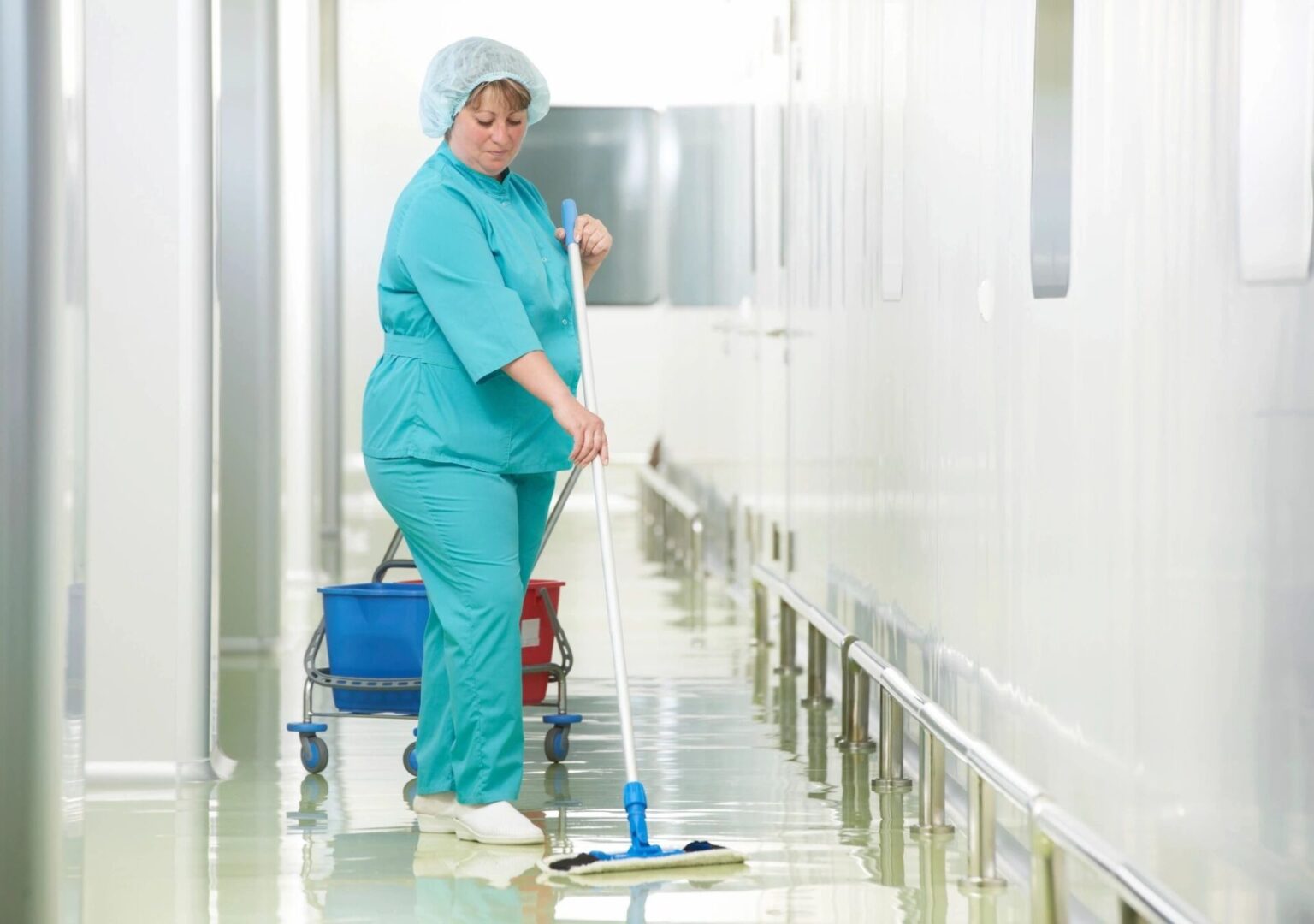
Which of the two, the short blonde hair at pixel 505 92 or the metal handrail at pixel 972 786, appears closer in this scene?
the metal handrail at pixel 972 786

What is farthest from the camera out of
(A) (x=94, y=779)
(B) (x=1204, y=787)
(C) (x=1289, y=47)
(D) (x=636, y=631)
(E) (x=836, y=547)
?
(D) (x=636, y=631)

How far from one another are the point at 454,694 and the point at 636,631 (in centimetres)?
334

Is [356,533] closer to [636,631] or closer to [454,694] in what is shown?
[636,631]

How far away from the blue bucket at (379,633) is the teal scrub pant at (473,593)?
618mm

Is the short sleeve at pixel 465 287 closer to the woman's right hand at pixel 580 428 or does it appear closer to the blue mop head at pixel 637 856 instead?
the woman's right hand at pixel 580 428

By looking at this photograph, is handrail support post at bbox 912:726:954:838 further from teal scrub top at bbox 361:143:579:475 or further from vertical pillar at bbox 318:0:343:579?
vertical pillar at bbox 318:0:343:579

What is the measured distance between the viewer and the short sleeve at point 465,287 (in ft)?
11.3

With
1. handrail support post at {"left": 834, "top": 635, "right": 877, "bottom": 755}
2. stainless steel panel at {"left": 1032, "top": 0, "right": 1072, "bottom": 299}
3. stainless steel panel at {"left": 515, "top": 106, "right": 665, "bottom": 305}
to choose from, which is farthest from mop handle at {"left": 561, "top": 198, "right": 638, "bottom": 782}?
stainless steel panel at {"left": 515, "top": 106, "right": 665, "bottom": 305}

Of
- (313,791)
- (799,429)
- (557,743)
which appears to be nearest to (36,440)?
(313,791)

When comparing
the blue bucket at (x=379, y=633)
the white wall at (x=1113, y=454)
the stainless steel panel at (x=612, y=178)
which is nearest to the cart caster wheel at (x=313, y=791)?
the blue bucket at (x=379, y=633)

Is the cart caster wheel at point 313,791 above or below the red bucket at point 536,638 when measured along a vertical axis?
below

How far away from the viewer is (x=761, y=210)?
7.09m

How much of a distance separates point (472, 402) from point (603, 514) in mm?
333

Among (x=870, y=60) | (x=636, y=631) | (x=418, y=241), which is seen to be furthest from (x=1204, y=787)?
(x=636, y=631)
